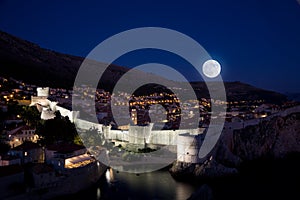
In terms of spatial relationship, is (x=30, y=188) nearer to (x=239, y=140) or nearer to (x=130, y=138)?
(x=130, y=138)

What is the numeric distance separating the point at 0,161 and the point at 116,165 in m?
4.44

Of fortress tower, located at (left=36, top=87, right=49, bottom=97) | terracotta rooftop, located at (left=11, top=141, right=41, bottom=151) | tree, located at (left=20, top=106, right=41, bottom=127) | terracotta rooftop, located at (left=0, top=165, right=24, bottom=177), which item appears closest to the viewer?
terracotta rooftop, located at (left=0, top=165, right=24, bottom=177)

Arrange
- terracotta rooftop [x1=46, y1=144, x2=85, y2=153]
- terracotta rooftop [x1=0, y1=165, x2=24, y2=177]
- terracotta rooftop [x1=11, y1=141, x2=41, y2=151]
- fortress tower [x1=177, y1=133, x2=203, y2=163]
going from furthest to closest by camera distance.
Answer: fortress tower [x1=177, y1=133, x2=203, y2=163]
terracotta rooftop [x1=46, y1=144, x2=85, y2=153]
terracotta rooftop [x1=11, y1=141, x2=41, y2=151]
terracotta rooftop [x1=0, y1=165, x2=24, y2=177]

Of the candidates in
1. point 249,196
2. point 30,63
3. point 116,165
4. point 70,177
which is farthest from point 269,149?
point 30,63

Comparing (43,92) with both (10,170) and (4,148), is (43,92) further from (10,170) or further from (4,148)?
(10,170)

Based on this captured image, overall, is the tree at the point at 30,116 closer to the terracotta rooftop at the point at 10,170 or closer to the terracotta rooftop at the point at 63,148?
the terracotta rooftop at the point at 63,148

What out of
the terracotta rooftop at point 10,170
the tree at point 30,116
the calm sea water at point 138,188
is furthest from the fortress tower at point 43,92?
the terracotta rooftop at point 10,170

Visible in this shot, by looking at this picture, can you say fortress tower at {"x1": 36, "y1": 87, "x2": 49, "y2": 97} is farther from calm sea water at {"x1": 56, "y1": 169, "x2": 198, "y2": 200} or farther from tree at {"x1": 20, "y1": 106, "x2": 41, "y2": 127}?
calm sea water at {"x1": 56, "y1": 169, "x2": 198, "y2": 200}

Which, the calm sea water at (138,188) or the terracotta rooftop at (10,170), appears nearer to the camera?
the terracotta rooftop at (10,170)

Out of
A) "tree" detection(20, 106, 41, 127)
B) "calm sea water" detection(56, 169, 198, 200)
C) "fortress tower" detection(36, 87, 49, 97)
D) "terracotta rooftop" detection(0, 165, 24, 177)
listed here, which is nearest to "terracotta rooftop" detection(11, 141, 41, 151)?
"terracotta rooftop" detection(0, 165, 24, 177)

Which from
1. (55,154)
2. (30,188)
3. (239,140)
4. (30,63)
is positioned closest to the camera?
(30,188)

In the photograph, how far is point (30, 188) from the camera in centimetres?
768

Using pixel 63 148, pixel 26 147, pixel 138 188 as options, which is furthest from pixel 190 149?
pixel 26 147

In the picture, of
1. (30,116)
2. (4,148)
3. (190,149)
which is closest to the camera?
(4,148)
